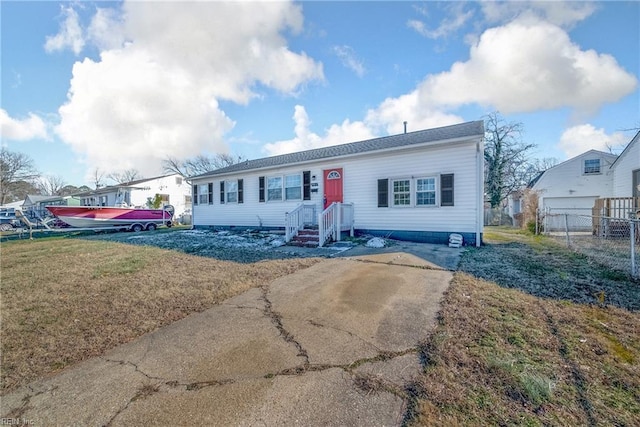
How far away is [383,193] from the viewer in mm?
10195

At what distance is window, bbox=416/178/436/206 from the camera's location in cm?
938

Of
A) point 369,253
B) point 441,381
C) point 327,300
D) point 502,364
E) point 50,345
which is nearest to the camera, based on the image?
point 441,381

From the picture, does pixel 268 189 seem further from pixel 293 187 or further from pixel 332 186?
pixel 332 186

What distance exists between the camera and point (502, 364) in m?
→ 2.36

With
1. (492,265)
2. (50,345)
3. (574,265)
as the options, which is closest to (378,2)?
(492,265)

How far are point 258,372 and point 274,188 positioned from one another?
11.1 meters

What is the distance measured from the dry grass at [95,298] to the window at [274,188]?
19.6ft

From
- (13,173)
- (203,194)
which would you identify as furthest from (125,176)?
(203,194)

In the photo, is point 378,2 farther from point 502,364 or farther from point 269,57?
point 502,364

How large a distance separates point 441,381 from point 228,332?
233cm

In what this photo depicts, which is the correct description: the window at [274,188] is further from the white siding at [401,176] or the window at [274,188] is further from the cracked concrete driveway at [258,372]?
the cracked concrete driveway at [258,372]

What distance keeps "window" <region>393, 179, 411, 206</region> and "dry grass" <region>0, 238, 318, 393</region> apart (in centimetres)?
475

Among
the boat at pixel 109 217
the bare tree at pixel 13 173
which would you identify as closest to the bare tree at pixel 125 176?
the bare tree at pixel 13 173

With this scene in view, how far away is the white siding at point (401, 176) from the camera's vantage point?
880 centimetres
